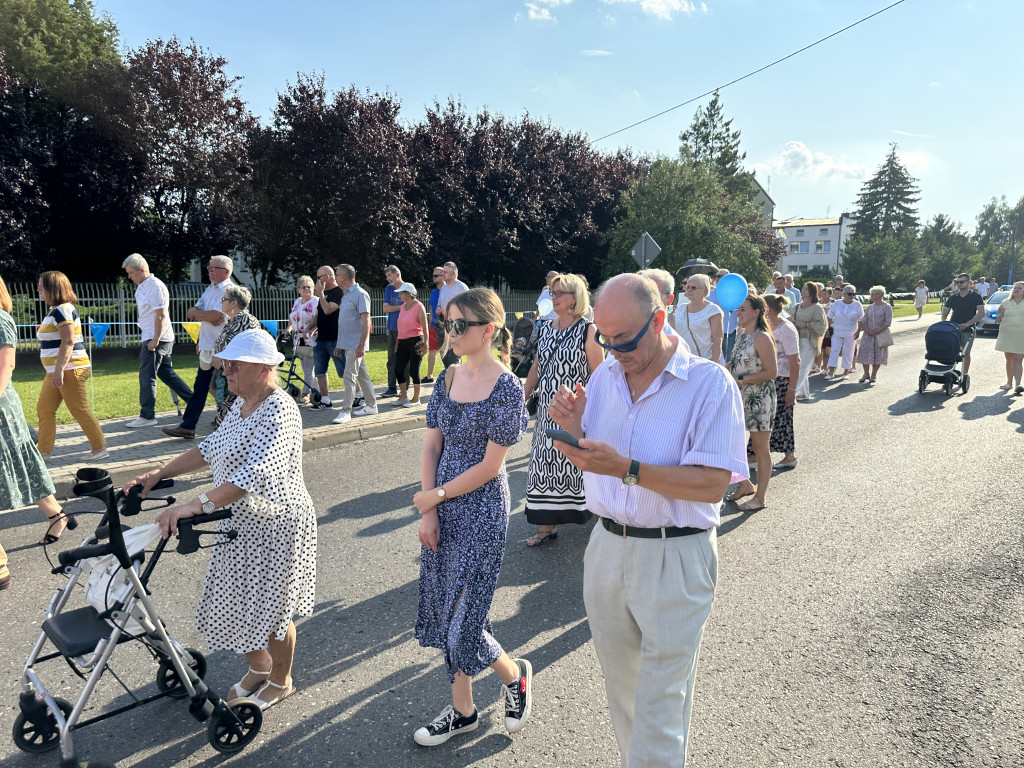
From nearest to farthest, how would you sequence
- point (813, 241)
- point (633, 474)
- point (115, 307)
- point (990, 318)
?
point (633, 474), point (115, 307), point (990, 318), point (813, 241)

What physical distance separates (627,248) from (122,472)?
25.7 metres

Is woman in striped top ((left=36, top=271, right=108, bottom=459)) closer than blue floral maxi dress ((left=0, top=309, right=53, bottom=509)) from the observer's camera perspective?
No

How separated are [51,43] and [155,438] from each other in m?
21.6

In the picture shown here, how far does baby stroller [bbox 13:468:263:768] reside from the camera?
244 cm

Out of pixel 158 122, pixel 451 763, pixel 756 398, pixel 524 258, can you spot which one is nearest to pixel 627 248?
pixel 524 258

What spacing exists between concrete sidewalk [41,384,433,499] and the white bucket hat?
3901mm

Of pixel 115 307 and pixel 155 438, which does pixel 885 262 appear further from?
pixel 155 438

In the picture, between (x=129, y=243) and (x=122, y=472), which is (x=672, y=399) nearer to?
(x=122, y=472)

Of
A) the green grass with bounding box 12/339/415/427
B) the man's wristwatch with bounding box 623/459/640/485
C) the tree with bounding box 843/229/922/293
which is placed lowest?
the green grass with bounding box 12/339/415/427

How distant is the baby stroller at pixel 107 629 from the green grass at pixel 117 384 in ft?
21.4

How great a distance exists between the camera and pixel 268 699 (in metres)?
3.17

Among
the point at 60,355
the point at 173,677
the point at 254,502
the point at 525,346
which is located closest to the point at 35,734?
the point at 173,677

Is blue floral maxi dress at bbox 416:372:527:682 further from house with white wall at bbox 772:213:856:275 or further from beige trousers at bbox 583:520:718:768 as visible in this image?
house with white wall at bbox 772:213:856:275

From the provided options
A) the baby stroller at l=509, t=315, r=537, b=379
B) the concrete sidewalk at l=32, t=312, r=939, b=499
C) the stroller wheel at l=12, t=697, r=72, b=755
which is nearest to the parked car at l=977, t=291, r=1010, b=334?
the baby stroller at l=509, t=315, r=537, b=379
